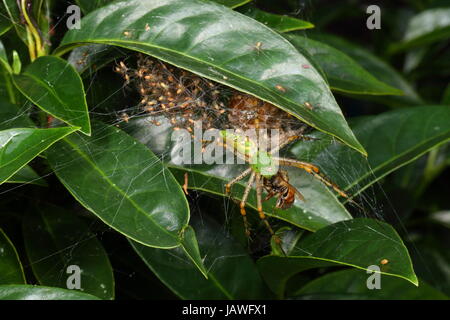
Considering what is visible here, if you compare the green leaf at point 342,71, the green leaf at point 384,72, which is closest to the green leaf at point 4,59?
the green leaf at point 342,71

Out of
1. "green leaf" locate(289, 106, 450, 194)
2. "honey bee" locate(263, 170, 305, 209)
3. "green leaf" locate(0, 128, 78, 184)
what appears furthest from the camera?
"green leaf" locate(289, 106, 450, 194)

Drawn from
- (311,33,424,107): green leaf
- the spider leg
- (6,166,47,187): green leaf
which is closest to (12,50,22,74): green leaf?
(6,166,47,187): green leaf

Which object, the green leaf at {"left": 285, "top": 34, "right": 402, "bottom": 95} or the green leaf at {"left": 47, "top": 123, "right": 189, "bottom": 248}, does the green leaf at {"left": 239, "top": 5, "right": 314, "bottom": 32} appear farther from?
the green leaf at {"left": 47, "top": 123, "right": 189, "bottom": 248}

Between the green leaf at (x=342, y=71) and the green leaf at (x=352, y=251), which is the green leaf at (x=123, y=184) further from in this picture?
the green leaf at (x=342, y=71)

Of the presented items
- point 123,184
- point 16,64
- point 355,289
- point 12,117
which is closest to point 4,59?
point 16,64

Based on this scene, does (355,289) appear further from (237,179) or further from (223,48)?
(223,48)
